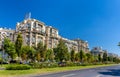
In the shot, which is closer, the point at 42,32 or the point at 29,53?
the point at 29,53

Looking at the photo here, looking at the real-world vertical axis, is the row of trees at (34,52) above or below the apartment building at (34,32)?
below

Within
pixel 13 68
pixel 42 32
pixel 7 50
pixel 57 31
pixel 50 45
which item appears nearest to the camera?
pixel 13 68

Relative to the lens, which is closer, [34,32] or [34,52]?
[34,52]

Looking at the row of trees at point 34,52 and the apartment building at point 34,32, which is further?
the apartment building at point 34,32

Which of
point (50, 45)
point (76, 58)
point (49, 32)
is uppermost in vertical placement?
A: point (49, 32)

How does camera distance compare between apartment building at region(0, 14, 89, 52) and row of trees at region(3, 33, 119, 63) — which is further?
apartment building at region(0, 14, 89, 52)

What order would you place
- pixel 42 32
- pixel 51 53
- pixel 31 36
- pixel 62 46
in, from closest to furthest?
pixel 62 46, pixel 51 53, pixel 31 36, pixel 42 32

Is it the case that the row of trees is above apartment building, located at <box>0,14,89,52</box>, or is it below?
below

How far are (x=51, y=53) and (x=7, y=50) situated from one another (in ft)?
103

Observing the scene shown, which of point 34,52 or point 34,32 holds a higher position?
point 34,32

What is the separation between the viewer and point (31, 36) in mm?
98812

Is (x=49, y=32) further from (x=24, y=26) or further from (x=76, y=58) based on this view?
(x=76, y=58)

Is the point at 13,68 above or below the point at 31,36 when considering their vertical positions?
below

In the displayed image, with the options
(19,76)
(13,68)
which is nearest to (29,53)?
(13,68)
